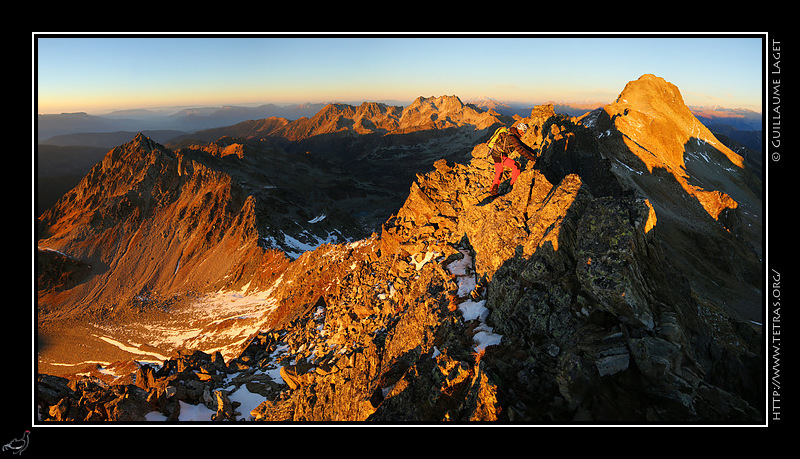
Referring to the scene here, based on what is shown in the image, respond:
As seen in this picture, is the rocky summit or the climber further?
the climber

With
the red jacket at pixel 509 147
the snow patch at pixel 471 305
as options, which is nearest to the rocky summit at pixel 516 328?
the snow patch at pixel 471 305

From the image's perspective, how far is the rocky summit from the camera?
8609mm

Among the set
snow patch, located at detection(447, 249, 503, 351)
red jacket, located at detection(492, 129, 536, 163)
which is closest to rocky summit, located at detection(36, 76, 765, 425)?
snow patch, located at detection(447, 249, 503, 351)

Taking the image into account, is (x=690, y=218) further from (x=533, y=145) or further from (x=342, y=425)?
(x=342, y=425)

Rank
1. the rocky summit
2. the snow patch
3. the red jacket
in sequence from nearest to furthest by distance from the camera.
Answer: the rocky summit < the snow patch < the red jacket

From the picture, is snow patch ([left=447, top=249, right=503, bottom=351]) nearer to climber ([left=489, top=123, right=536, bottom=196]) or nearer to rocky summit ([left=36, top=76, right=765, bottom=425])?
rocky summit ([left=36, top=76, right=765, bottom=425])

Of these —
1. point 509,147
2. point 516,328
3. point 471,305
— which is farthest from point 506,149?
point 516,328

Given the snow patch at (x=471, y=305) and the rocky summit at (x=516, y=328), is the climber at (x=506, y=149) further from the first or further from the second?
the snow patch at (x=471, y=305)

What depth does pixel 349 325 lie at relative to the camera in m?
25.2

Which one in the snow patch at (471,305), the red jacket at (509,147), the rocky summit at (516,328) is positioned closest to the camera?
the rocky summit at (516,328)

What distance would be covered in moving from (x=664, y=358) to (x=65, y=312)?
90.9 meters

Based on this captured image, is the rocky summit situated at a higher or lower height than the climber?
lower

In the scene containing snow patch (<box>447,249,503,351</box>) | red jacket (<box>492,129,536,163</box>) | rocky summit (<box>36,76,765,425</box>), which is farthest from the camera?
red jacket (<box>492,129,536,163</box>)

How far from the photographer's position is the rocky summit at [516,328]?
28.2 ft
